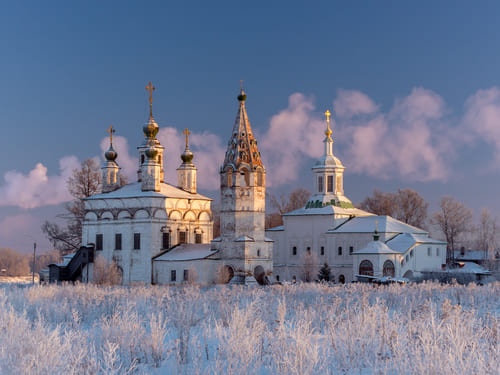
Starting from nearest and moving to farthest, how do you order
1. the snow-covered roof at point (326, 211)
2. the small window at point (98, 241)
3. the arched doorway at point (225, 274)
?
the arched doorway at point (225, 274) → the small window at point (98, 241) → the snow-covered roof at point (326, 211)

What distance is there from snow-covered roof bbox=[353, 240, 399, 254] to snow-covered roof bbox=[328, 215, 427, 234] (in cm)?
336

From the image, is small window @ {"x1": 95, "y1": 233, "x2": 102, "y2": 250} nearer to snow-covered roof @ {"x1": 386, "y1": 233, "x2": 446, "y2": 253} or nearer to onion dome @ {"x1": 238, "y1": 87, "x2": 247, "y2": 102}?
onion dome @ {"x1": 238, "y1": 87, "x2": 247, "y2": 102}

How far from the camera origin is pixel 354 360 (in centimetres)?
825

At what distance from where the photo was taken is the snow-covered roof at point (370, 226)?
46.1m

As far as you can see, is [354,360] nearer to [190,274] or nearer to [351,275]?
[190,274]


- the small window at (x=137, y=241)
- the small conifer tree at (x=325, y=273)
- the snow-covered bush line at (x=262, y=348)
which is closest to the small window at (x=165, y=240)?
the small window at (x=137, y=241)

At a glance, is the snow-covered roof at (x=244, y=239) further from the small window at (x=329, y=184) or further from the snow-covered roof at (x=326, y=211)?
the small window at (x=329, y=184)

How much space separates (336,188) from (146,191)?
16.7 meters

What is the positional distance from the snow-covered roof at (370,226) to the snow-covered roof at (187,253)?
10.9 m

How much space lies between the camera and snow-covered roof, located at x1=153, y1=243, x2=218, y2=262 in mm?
39062

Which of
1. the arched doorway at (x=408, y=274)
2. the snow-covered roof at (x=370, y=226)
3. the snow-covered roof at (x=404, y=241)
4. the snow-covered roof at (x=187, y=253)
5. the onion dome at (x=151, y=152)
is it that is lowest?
the arched doorway at (x=408, y=274)

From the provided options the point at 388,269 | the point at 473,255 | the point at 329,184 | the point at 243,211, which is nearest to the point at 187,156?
the point at 243,211

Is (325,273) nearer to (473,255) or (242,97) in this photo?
(242,97)

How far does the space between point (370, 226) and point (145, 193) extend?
15217 mm
